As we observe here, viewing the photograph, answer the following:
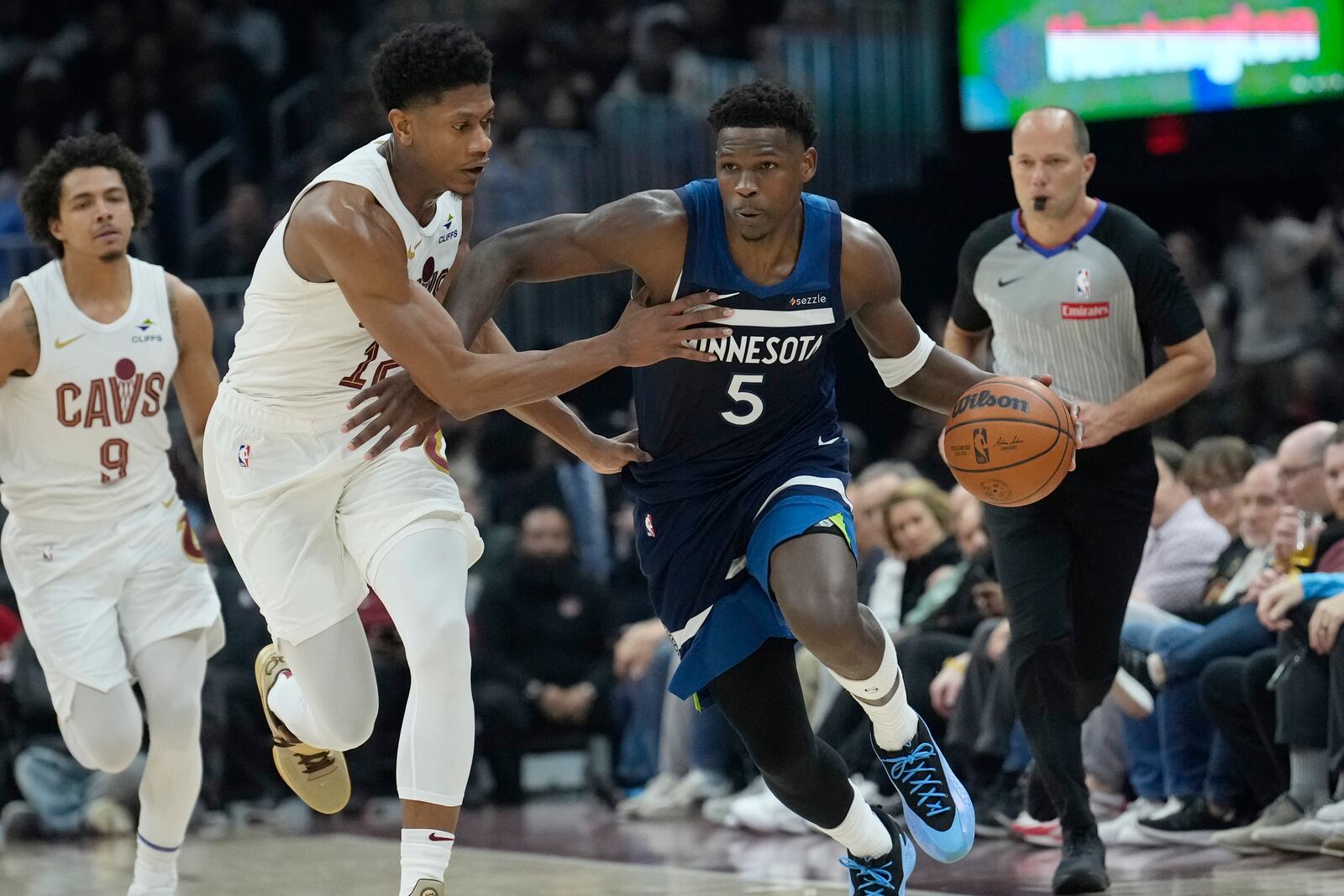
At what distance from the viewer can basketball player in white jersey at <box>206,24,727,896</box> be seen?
4.32 meters

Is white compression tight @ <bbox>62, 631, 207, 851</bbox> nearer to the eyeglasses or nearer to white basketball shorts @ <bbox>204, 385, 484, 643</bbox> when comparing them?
white basketball shorts @ <bbox>204, 385, 484, 643</bbox>

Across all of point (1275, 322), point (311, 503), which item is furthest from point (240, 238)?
point (311, 503)

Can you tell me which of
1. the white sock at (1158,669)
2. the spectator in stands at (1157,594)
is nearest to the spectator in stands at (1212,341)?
the spectator in stands at (1157,594)

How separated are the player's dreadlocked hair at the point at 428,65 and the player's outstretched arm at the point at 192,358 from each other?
1636 millimetres

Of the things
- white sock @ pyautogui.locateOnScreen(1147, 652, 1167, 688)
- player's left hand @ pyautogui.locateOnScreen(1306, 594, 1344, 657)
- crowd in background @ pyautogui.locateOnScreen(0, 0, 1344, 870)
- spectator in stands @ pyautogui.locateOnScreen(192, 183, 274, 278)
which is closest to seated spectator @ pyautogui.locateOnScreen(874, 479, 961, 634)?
crowd in background @ pyautogui.locateOnScreen(0, 0, 1344, 870)

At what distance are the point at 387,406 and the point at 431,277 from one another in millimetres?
434

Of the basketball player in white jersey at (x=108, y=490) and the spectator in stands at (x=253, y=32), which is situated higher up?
the spectator in stands at (x=253, y=32)

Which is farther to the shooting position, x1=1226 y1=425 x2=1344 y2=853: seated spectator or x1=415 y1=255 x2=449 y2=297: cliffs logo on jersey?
x1=1226 y1=425 x2=1344 y2=853: seated spectator

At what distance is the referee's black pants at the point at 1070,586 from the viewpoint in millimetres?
5578

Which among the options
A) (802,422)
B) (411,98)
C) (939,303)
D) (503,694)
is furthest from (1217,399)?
(411,98)

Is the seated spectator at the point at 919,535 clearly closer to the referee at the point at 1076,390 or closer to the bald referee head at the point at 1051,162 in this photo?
the referee at the point at 1076,390

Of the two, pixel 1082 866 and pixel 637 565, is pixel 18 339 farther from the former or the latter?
pixel 637 565

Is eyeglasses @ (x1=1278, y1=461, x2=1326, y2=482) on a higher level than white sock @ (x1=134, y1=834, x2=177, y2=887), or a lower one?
higher

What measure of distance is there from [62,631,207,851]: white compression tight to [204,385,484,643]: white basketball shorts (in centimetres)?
97
